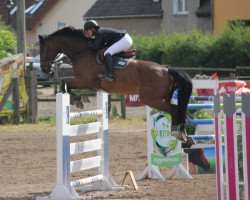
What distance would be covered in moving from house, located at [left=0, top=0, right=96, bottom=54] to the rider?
48028 mm

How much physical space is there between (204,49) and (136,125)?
13.7 metres

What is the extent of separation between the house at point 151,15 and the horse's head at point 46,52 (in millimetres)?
33171

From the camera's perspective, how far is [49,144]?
59.5ft

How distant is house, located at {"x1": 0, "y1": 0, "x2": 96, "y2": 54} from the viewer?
2426 inches

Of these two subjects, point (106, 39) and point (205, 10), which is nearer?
point (106, 39)

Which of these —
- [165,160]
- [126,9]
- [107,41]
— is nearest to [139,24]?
[126,9]

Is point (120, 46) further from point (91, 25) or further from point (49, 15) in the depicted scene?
point (49, 15)

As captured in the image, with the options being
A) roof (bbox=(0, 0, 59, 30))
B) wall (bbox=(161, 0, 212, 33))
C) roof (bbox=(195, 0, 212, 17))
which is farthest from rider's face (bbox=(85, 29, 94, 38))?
roof (bbox=(0, 0, 59, 30))

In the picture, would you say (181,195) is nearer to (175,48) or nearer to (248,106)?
(248,106)

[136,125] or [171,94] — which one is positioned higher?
[171,94]

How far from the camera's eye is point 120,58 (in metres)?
13.4

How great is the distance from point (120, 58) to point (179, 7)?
3620 cm

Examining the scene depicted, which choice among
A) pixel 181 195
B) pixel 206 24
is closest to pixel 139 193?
pixel 181 195

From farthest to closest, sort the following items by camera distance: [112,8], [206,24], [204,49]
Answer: [112,8]
[206,24]
[204,49]
